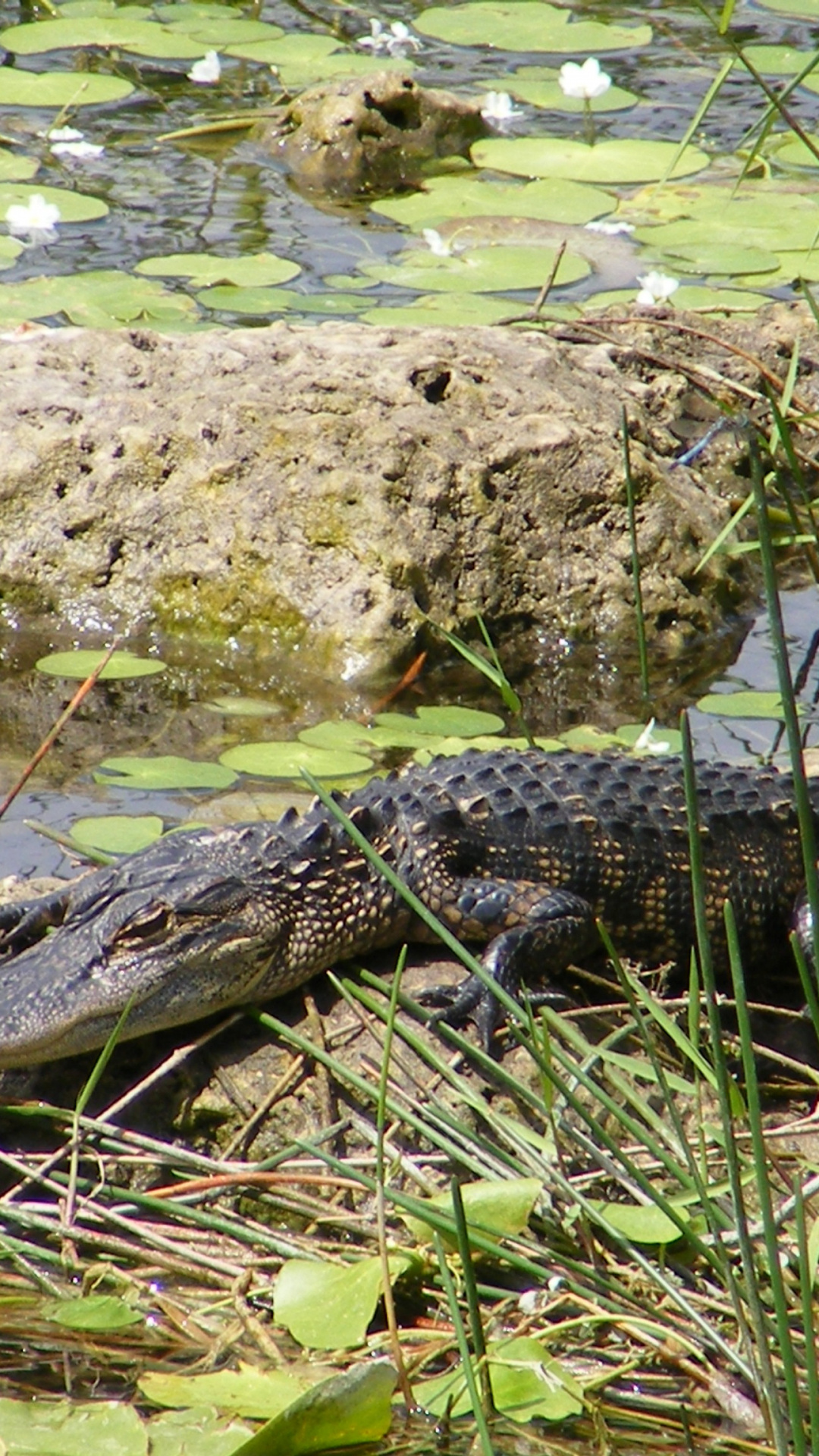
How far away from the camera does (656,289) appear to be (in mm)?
6477

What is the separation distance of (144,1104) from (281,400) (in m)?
2.80

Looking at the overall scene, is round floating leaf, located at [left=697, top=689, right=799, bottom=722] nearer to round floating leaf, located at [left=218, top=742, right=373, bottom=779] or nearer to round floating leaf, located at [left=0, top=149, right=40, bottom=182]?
round floating leaf, located at [left=218, top=742, right=373, bottom=779]

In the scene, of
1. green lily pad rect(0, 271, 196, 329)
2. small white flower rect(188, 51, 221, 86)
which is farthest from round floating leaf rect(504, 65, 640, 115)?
green lily pad rect(0, 271, 196, 329)

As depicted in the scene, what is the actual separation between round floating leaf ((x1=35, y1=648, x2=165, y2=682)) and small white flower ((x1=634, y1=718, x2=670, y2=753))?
1422 mm

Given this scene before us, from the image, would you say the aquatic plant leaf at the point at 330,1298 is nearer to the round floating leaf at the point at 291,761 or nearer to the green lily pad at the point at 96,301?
the round floating leaf at the point at 291,761

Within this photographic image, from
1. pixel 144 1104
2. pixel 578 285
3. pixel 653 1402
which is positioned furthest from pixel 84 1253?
pixel 578 285

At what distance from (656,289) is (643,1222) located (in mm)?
4745

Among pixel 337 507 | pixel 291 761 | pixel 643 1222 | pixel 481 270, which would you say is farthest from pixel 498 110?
pixel 643 1222

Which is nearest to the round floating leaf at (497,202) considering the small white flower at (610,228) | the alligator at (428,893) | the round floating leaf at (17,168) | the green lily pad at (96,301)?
the small white flower at (610,228)

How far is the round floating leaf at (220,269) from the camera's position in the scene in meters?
6.94

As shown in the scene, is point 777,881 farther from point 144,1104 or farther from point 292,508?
point 292,508

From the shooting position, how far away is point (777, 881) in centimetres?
349

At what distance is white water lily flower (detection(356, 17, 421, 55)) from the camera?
9750 mm

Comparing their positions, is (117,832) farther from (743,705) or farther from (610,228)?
(610,228)
